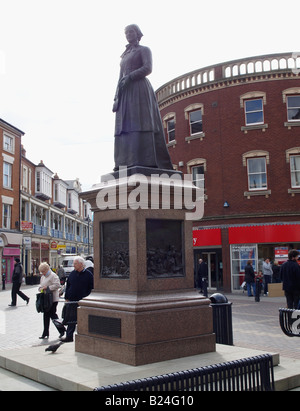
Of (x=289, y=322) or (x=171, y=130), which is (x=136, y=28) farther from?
(x=171, y=130)

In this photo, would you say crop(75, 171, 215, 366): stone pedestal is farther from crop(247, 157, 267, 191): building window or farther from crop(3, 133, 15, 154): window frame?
crop(3, 133, 15, 154): window frame

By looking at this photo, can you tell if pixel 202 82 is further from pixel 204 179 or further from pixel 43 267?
pixel 43 267

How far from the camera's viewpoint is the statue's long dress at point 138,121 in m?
7.79

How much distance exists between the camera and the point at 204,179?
27.0m

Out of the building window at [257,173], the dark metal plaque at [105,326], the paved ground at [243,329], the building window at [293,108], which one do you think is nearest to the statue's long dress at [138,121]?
the dark metal plaque at [105,326]

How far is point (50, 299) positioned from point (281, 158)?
1848 centimetres

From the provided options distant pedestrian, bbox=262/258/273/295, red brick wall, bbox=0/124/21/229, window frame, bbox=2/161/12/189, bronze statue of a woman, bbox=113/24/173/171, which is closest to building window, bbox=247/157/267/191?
distant pedestrian, bbox=262/258/273/295

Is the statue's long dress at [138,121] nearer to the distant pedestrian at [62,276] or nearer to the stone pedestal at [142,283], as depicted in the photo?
the stone pedestal at [142,283]

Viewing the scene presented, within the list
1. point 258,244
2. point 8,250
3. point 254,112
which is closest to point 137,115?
point 258,244

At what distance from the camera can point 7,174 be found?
41.8 meters

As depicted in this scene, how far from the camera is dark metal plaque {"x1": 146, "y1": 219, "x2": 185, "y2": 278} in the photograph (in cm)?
705

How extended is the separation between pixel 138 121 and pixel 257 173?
1879 cm
